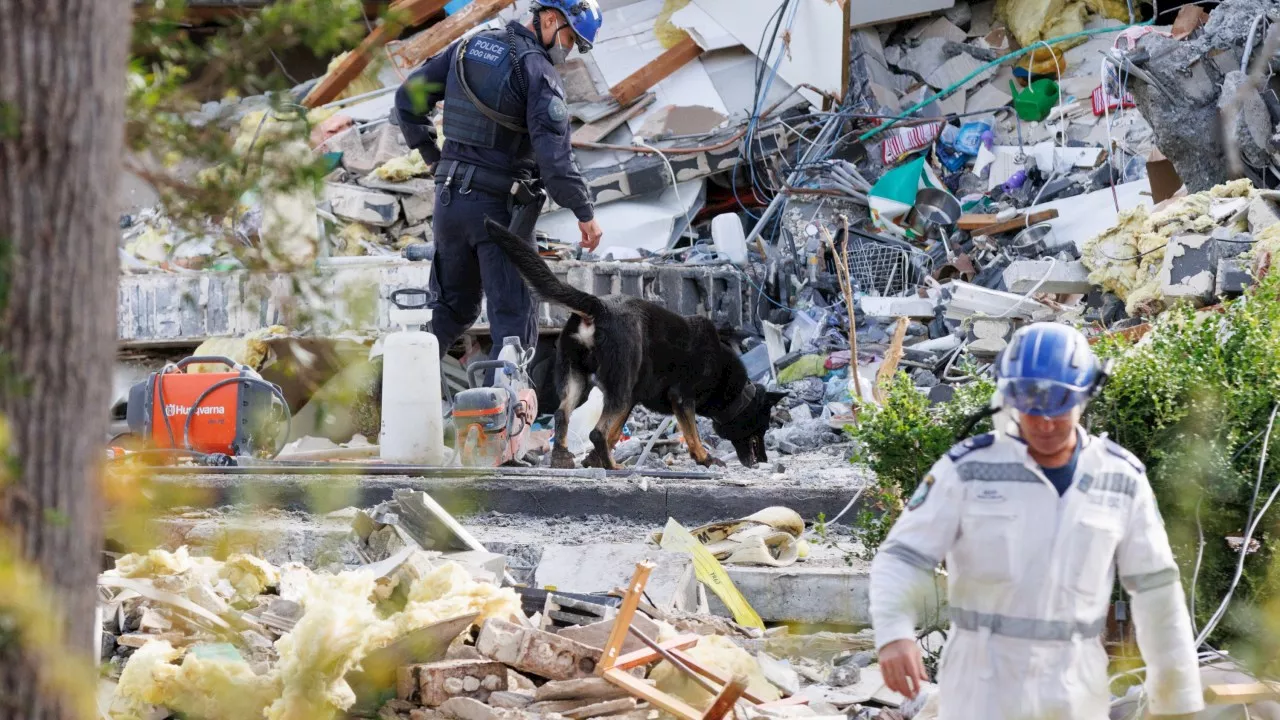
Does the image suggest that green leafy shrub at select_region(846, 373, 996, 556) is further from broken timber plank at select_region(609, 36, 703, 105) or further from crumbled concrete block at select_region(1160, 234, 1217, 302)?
broken timber plank at select_region(609, 36, 703, 105)

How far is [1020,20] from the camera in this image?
56.1ft

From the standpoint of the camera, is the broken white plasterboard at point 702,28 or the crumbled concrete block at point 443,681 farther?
the broken white plasterboard at point 702,28

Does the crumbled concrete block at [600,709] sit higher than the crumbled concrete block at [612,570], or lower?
lower

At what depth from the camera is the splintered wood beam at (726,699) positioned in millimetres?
4082

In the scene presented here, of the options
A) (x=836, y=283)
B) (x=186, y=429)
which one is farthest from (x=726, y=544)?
(x=836, y=283)

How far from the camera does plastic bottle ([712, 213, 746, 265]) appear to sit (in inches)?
565

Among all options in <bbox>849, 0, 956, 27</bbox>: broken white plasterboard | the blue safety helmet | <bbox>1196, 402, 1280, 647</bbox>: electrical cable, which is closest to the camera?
<bbox>1196, 402, 1280, 647</bbox>: electrical cable

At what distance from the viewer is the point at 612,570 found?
242 inches

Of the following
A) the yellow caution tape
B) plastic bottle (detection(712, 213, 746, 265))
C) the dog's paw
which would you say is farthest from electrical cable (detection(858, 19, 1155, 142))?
the yellow caution tape

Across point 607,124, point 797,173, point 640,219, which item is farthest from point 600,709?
point 607,124

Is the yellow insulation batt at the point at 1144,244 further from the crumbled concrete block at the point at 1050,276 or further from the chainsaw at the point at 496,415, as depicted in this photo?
the chainsaw at the point at 496,415

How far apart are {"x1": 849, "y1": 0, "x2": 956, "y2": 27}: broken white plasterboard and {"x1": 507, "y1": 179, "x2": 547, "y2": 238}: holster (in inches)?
366

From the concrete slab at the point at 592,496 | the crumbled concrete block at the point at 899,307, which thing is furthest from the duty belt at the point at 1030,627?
the crumbled concrete block at the point at 899,307

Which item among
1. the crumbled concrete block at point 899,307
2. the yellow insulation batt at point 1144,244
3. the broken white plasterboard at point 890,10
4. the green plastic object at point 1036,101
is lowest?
the crumbled concrete block at point 899,307
